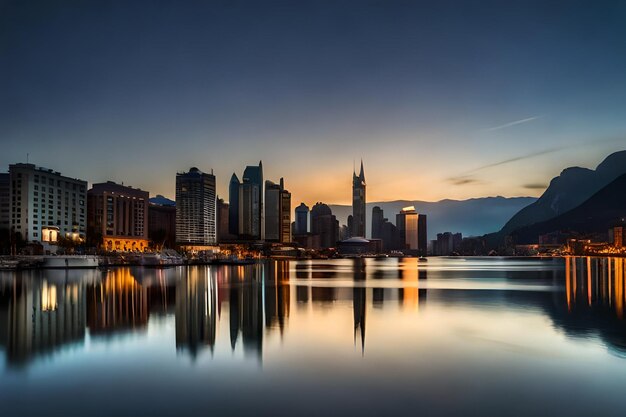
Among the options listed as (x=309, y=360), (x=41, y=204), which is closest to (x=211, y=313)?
(x=309, y=360)

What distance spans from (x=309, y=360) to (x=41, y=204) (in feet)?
491

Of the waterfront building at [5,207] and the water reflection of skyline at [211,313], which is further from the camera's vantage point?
the waterfront building at [5,207]

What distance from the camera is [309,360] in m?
17.2

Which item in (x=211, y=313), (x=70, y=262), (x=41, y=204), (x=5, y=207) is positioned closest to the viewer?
(x=211, y=313)

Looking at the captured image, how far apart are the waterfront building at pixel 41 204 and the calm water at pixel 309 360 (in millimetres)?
125114

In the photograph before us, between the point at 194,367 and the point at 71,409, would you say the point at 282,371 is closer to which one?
the point at 194,367

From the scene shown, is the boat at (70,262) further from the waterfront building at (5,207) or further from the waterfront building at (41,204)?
the waterfront building at (5,207)

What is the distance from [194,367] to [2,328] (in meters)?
11.3

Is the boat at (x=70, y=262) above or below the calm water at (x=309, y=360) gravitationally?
below

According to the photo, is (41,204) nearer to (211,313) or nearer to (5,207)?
(5,207)

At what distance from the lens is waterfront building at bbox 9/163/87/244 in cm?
14138

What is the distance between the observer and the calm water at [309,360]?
12.4 meters

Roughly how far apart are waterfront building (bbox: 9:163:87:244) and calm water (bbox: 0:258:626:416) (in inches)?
4926

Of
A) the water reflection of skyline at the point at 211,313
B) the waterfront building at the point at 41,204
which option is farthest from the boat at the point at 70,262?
the water reflection of skyline at the point at 211,313
